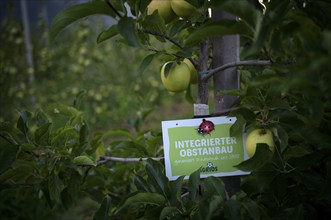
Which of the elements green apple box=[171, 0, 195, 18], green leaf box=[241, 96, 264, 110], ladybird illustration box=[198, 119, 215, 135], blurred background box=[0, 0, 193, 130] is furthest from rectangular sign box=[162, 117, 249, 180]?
blurred background box=[0, 0, 193, 130]

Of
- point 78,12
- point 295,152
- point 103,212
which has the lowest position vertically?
point 103,212

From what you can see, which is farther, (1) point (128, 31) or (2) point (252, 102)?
(2) point (252, 102)

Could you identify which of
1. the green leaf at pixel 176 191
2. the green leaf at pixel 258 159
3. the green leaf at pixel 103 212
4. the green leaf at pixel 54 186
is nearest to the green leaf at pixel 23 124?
the green leaf at pixel 54 186

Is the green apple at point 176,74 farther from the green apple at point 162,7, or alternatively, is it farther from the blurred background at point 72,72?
the blurred background at point 72,72

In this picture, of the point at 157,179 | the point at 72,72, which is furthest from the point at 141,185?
the point at 72,72

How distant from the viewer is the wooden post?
82 cm

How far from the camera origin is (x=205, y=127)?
797mm

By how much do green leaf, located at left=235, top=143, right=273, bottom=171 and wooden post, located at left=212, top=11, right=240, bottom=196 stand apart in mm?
159

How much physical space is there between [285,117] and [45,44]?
12.3 ft

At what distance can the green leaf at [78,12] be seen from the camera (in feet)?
2.02

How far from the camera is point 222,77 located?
835 mm

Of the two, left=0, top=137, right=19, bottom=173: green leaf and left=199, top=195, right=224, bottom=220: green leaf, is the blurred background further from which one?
left=199, top=195, right=224, bottom=220: green leaf

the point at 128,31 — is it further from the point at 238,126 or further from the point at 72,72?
the point at 72,72

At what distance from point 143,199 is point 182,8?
14.2 inches
